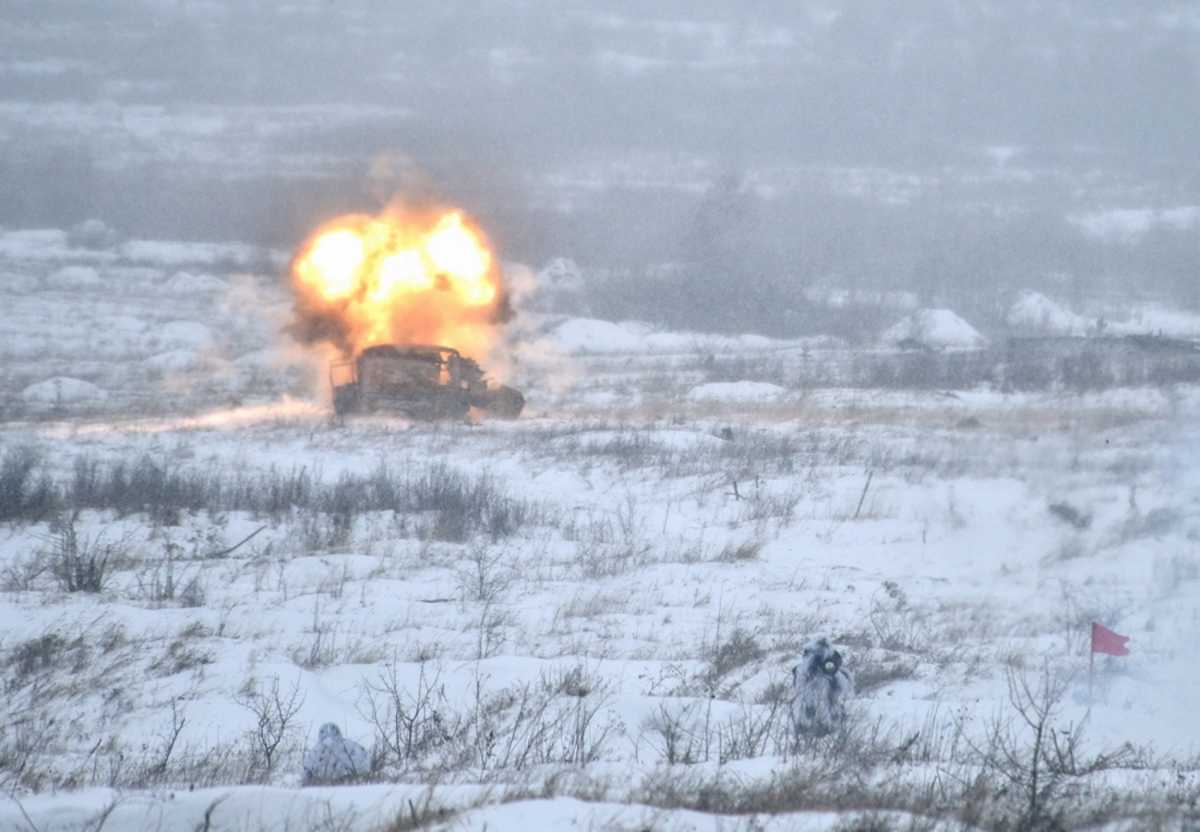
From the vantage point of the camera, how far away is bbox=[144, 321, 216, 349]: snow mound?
5516 cm

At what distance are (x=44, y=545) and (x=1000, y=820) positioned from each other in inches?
520

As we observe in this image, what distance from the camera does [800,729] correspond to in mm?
7742

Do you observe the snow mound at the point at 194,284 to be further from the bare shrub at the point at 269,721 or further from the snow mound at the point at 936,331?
the bare shrub at the point at 269,721

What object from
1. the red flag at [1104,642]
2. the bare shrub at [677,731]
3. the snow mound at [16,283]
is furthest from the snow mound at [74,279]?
the red flag at [1104,642]

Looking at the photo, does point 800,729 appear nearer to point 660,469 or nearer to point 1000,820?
point 1000,820

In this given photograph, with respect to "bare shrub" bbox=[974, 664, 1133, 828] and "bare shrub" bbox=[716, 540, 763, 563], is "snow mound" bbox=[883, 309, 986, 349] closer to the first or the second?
"bare shrub" bbox=[716, 540, 763, 563]

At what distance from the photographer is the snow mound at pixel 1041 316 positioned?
58938 mm

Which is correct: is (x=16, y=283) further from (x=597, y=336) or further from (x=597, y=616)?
(x=597, y=616)

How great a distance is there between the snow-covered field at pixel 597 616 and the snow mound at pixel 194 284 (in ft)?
163

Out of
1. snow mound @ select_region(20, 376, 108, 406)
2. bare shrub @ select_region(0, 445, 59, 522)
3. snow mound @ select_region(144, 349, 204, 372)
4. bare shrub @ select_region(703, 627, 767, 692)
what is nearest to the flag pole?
bare shrub @ select_region(703, 627, 767, 692)

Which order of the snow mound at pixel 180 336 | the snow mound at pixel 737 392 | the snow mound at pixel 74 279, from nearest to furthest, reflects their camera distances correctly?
1. the snow mound at pixel 737 392
2. the snow mound at pixel 180 336
3. the snow mound at pixel 74 279

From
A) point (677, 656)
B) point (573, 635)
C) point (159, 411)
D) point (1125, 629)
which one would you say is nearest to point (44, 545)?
point (573, 635)

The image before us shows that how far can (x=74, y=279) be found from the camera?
3071 inches

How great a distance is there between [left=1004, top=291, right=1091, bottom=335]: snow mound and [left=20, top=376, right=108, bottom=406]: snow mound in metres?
41.7
